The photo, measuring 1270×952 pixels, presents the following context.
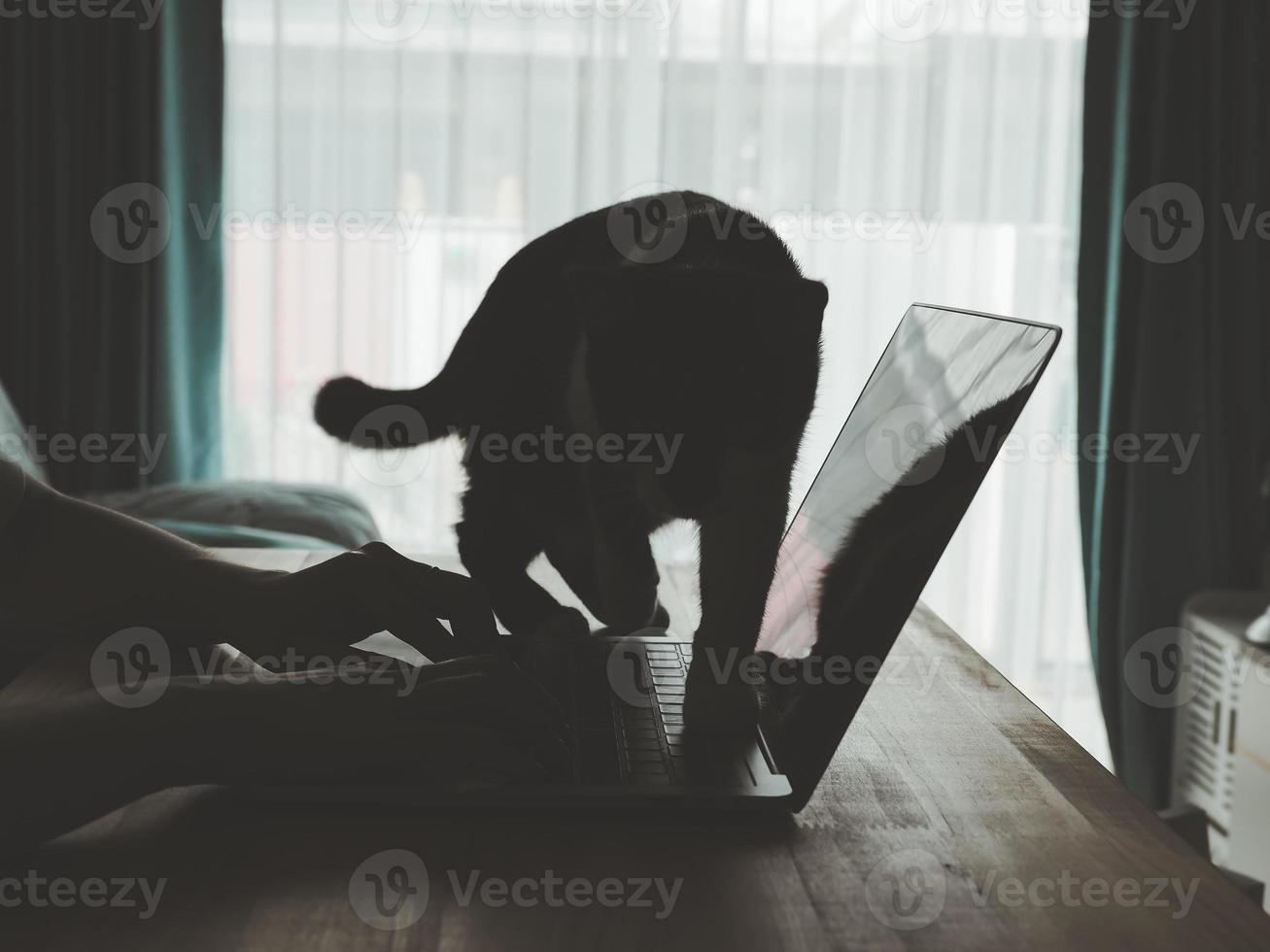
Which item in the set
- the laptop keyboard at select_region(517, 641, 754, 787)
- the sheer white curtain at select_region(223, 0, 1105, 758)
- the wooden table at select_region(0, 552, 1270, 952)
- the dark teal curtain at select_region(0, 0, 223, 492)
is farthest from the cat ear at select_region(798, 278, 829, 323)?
the dark teal curtain at select_region(0, 0, 223, 492)

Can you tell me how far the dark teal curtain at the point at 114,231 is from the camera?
2.25 meters

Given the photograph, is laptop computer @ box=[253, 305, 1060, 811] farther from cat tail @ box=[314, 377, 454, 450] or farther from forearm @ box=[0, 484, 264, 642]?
cat tail @ box=[314, 377, 454, 450]

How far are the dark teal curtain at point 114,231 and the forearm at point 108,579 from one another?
1.73m

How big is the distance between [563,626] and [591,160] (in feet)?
5.55

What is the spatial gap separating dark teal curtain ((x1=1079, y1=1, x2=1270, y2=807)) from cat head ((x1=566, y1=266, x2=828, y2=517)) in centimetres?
168

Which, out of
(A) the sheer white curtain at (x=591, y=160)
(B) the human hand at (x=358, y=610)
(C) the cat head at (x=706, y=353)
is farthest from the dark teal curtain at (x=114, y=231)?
(B) the human hand at (x=358, y=610)

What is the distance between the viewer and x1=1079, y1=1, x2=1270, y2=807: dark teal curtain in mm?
2273

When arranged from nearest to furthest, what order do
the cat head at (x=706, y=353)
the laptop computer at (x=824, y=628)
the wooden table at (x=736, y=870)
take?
the wooden table at (x=736, y=870), the laptop computer at (x=824, y=628), the cat head at (x=706, y=353)

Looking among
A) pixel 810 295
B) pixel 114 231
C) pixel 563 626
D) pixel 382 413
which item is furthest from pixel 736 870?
pixel 114 231

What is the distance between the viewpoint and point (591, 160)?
7.77 ft

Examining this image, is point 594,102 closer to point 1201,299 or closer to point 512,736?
point 1201,299

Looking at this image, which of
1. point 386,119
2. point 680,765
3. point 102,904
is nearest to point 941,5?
point 386,119

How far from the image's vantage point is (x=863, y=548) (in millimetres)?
652

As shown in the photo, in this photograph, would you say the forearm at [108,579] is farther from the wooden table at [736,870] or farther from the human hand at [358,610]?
the wooden table at [736,870]
